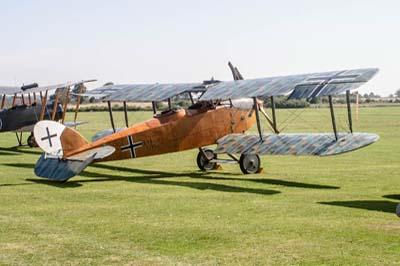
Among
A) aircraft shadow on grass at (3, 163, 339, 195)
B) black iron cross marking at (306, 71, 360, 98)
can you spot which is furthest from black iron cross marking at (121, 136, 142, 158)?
black iron cross marking at (306, 71, 360, 98)

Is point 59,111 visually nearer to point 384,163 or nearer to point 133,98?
point 133,98

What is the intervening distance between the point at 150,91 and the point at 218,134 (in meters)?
3.98

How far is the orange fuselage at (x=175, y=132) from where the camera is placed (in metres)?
16.1

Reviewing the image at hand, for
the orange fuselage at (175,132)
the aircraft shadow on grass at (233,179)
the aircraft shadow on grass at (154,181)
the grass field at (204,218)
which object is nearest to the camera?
the grass field at (204,218)

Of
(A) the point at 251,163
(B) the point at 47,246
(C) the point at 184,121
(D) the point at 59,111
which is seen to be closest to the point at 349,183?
(A) the point at 251,163

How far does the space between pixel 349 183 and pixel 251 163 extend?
326 cm

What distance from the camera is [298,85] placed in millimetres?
15461

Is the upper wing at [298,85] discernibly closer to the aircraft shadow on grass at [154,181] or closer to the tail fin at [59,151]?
the aircraft shadow on grass at [154,181]

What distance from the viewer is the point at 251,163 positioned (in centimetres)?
1712

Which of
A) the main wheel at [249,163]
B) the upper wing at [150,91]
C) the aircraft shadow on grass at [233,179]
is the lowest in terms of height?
the aircraft shadow on grass at [233,179]

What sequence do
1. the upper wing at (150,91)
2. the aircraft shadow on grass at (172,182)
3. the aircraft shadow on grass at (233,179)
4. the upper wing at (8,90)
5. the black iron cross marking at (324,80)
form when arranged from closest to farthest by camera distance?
the aircraft shadow on grass at (172,182) < the aircraft shadow on grass at (233,179) < the black iron cross marking at (324,80) < the upper wing at (150,91) < the upper wing at (8,90)

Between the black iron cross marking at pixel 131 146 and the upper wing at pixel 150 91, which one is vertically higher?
the upper wing at pixel 150 91

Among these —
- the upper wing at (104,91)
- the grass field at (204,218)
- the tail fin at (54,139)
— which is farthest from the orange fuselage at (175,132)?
the upper wing at (104,91)

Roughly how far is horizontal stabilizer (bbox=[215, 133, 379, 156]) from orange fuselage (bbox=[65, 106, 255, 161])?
1.74ft
